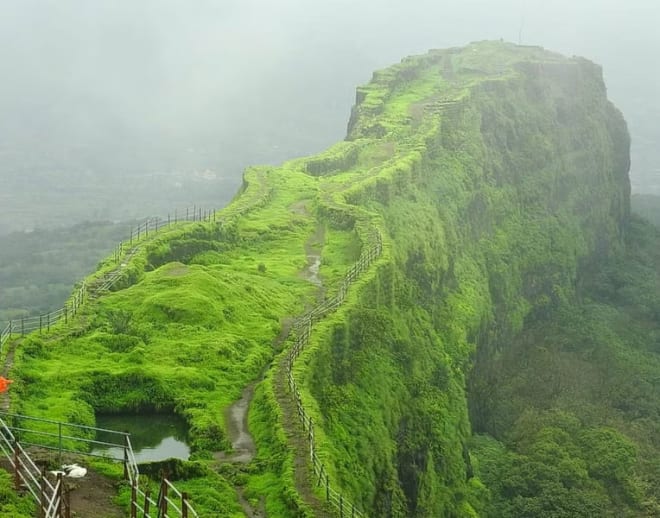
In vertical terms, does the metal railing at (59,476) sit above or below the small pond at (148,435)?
above

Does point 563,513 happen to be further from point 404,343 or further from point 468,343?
point 468,343

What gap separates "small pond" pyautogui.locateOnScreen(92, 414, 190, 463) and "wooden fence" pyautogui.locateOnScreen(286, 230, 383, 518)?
4.27 meters

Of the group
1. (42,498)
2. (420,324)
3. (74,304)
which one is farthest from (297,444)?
(420,324)

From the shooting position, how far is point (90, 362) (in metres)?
39.8

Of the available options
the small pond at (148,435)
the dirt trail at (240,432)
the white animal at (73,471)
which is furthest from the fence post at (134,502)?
the dirt trail at (240,432)

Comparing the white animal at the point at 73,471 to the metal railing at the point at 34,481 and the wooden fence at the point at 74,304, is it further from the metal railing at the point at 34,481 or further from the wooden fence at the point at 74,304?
the wooden fence at the point at 74,304

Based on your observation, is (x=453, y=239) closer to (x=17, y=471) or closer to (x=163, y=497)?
(x=17, y=471)

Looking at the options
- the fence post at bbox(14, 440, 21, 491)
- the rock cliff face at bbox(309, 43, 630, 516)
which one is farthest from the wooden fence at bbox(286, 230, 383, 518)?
the fence post at bbox(14, 440, 21, 491)

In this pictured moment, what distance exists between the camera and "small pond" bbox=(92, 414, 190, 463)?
34.1 metres

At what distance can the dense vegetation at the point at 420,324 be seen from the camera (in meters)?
38.2

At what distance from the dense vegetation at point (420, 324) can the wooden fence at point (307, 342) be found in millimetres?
667

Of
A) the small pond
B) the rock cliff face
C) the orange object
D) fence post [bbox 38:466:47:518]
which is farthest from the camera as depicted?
the rock cliff face

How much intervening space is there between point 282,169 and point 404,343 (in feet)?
104

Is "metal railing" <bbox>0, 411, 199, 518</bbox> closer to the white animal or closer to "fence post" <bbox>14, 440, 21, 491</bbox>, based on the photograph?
"fence post" <bbox>14, 440, 21, 491</bbox>
